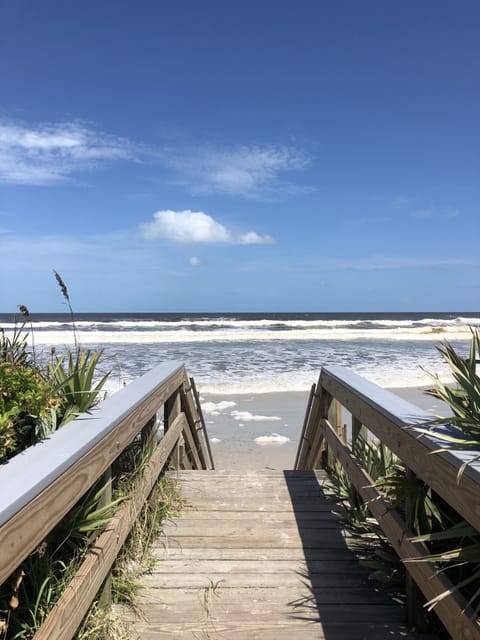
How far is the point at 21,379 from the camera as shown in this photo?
1856 millimetres

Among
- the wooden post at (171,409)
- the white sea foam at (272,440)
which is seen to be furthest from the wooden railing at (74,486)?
the white sea foam at (272,440)

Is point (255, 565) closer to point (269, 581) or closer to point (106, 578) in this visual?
point (269, 581)

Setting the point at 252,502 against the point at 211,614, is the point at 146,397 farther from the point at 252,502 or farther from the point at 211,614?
the point at 252,502

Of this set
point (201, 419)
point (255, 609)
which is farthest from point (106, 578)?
point (201, 419)

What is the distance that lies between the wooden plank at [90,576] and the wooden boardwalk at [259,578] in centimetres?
38

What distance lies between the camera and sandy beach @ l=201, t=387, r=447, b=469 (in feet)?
22.6

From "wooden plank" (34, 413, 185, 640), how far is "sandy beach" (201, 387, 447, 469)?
4.26 metres

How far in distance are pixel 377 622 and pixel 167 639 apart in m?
0.90

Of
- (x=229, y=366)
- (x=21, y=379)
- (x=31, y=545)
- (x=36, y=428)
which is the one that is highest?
(x=21, y=379)

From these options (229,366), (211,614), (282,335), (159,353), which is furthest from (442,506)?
(282,335)

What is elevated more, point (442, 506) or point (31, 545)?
point (31, 545)

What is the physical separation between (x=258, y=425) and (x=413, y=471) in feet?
22.4

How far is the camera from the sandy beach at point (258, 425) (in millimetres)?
6898

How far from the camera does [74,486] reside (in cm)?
155
